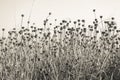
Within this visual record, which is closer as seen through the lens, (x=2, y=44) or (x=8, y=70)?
(x=8, y=70)

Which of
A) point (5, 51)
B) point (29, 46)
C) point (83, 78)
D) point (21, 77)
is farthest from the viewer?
point (5, 51)

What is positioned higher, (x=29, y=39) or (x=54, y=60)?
(x=29, y=39)

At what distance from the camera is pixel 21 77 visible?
11.7 ft

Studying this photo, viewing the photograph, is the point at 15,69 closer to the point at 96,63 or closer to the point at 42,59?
the point at 42,59

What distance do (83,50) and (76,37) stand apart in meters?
0.28

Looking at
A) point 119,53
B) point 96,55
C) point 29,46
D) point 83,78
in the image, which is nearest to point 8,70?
point 29,46

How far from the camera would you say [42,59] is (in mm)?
4234

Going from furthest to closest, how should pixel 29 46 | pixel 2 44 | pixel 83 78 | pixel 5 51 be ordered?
pixel 2 44 < pixel 5 51 < pixel 29 46 < pixel 83 78

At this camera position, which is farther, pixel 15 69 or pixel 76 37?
pixel 76 37

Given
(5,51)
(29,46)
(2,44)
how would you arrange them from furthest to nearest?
(2,44) → (5,51) → (29,46)

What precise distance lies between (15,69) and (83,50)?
99 centimetres

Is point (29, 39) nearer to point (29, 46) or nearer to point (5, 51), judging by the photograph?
point (29, 46)

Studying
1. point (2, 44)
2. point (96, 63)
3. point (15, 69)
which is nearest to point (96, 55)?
point (96, 63)

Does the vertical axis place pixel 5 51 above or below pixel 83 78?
above
